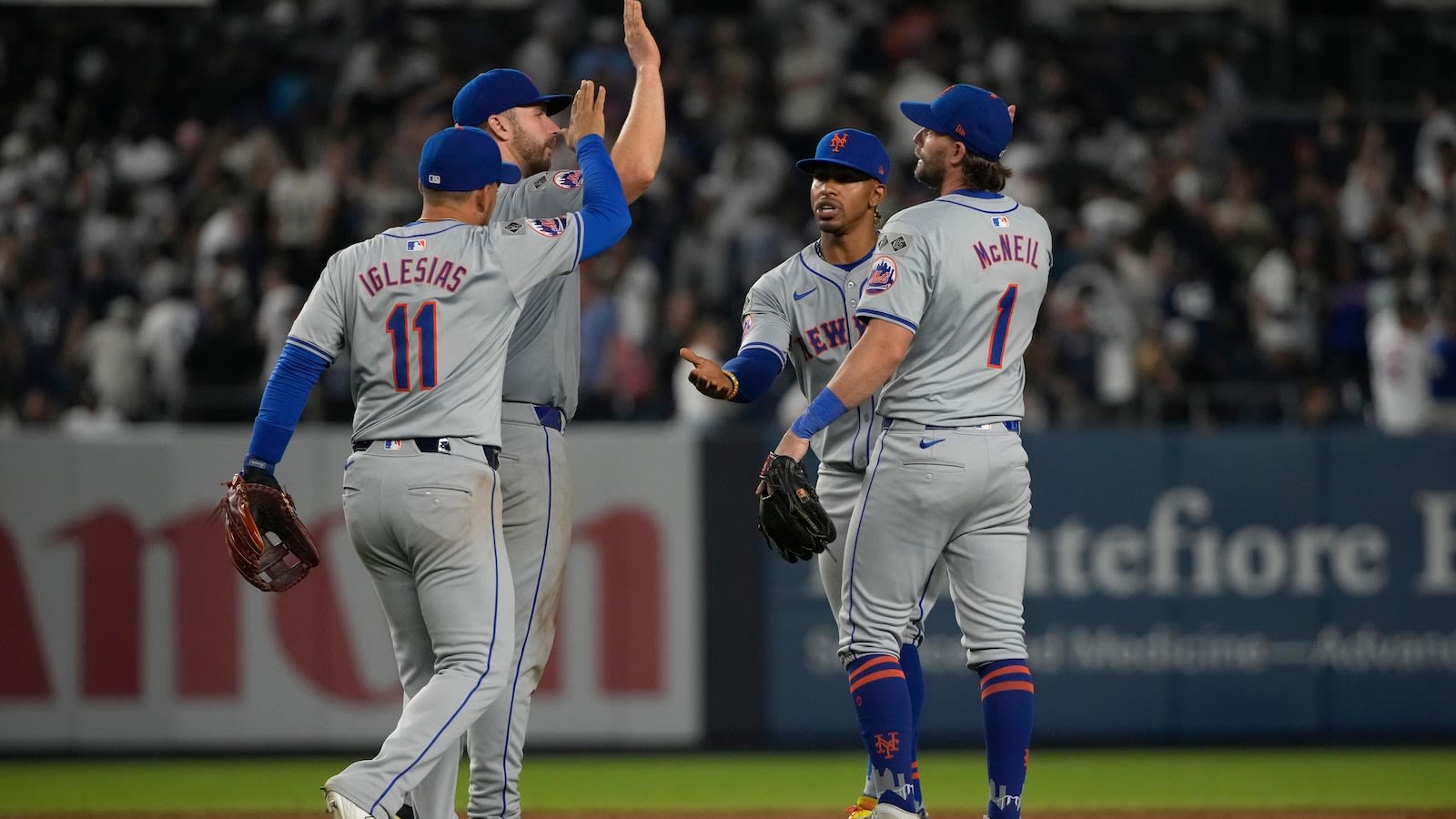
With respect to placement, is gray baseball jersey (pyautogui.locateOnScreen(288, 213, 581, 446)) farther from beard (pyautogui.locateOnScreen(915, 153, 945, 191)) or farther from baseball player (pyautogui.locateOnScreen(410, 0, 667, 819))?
beard (pyautogui.locateOnScreen(915, 153, 945, 191))

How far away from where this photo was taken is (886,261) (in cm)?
545

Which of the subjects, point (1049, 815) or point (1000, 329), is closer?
point (1000, 329)

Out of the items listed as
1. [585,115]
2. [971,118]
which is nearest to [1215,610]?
[971,118]

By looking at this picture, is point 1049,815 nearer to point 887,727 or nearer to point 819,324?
point 887,727

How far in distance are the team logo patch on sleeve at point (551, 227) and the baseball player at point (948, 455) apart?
0.91 metres

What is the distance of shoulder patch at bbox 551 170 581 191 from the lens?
572 cm

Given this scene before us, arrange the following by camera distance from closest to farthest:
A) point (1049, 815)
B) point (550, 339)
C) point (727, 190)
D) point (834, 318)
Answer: point (550, 339), point (834, 318), point (1049, 815), point (727, 190)

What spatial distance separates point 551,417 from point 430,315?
683 millimetres

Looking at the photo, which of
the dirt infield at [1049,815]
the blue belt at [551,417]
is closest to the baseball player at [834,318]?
the blue belt at [551,417]

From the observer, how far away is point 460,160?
519cm

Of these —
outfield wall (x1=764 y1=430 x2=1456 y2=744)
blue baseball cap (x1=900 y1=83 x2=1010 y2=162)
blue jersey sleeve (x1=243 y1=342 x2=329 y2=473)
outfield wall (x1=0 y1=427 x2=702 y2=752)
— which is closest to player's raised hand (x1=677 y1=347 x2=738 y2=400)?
blue baseball cap (x1=900 y1=83 x2=1010 y2=162)

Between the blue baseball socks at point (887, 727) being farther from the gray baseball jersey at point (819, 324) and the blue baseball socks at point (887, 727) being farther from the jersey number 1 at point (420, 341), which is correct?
the jersey number 1 at point (420, 341)

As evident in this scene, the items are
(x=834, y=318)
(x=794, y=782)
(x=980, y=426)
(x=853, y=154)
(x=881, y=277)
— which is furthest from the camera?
(x=794, y=782)

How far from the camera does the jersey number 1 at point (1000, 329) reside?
5.54 metres
